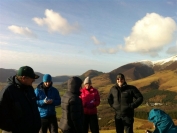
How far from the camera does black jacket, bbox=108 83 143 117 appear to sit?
7469 mm

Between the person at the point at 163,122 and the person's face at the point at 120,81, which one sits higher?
the person's face at the point at 120,81

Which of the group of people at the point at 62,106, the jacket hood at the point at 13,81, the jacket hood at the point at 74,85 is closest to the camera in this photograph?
the group of people at the point at 62,106

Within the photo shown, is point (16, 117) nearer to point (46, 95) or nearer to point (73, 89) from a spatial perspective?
point (73, 89)

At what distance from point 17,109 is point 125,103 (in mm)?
4328

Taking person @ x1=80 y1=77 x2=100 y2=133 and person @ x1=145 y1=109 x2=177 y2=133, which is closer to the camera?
person @ x1=145 y1=109 x2=177 y2=133

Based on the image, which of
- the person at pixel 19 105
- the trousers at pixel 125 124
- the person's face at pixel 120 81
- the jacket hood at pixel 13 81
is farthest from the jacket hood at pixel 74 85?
the trousers at pixel 125 124

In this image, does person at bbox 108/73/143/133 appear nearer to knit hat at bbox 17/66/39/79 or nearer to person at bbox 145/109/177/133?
person at bbox 145/109/177/133

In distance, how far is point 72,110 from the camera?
5609mm

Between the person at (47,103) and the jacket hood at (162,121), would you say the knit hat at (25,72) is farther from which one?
the jacket hood at (162,121)

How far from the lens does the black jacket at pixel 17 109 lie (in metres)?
4.16

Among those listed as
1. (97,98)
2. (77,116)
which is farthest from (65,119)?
(97,98)

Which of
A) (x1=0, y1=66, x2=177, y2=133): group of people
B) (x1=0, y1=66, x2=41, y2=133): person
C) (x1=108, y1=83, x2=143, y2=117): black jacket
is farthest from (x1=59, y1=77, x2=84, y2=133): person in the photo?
(x1=108, y1=83, x2=143, y2=117): black jacket

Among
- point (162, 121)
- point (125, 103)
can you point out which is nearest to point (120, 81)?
point (125, 103)

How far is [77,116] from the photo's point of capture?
18.5ft
